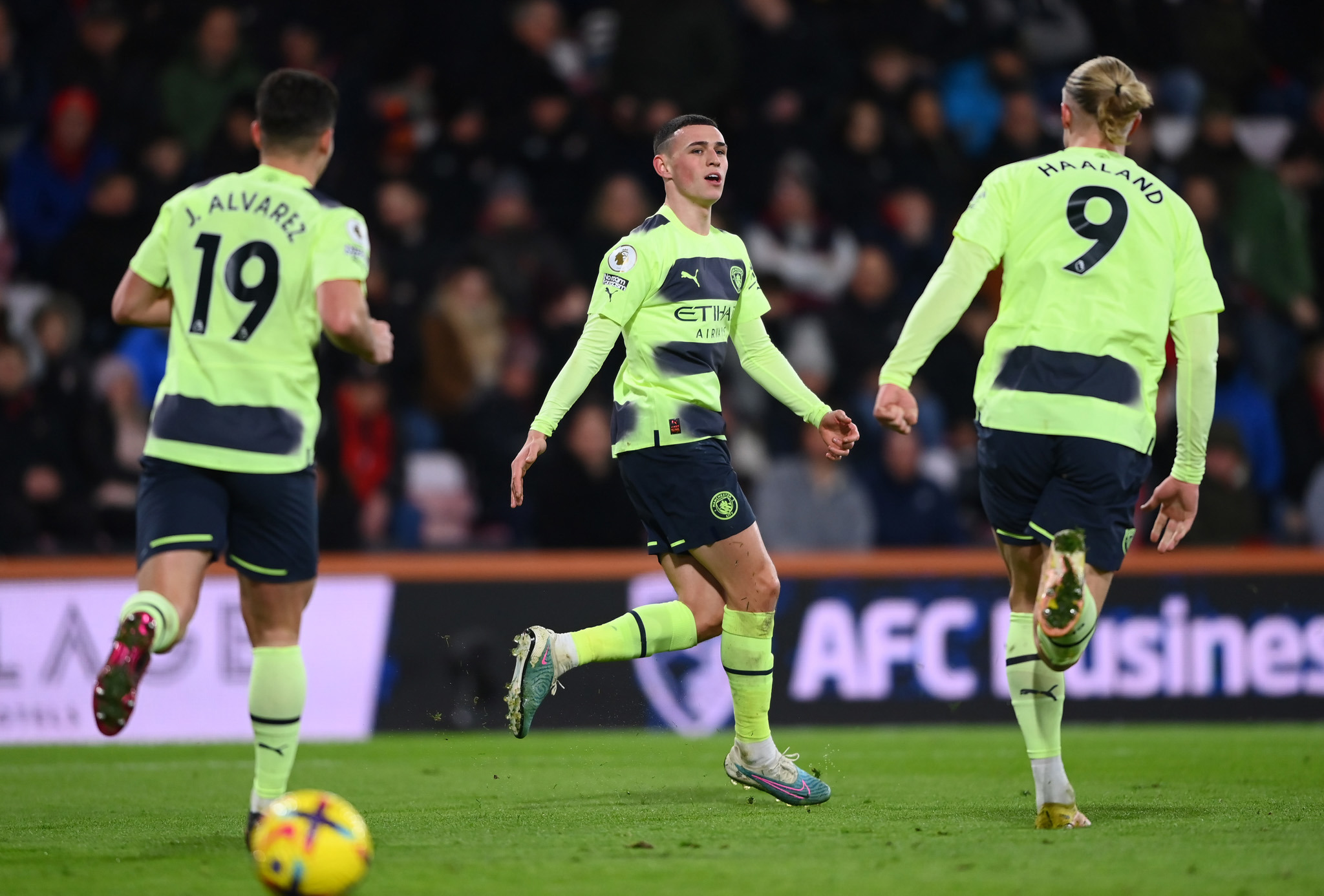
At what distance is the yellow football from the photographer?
4215mm

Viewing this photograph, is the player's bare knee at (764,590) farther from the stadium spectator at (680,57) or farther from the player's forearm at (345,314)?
the stadium spectator at (680,57)

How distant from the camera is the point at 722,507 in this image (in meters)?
6.52

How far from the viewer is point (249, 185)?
17.1 feet

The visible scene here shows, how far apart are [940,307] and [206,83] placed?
28.1ft

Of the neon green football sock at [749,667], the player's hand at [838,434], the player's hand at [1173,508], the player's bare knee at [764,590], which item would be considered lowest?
the neon green football sock at [749,667]

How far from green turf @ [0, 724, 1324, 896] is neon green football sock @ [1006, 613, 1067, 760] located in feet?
0.97

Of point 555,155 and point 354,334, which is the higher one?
point 555,155

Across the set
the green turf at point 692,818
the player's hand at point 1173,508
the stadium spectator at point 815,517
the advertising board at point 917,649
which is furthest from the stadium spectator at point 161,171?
the player's hand at point 1173,508

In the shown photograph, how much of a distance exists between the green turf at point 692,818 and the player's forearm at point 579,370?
1466 millimetres

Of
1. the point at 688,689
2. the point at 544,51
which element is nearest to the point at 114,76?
the point at 544,51

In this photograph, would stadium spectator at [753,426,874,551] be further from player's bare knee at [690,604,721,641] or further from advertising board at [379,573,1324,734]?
player's bare knee at [690,604,721,641]

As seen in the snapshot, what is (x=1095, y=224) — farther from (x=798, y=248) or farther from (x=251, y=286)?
(x=798, y=248)

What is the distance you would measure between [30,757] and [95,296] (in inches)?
158

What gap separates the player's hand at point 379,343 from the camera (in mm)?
5129
